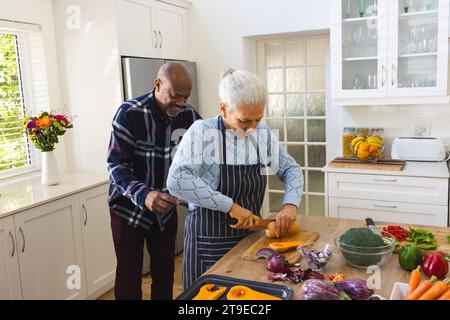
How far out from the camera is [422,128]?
3363mm

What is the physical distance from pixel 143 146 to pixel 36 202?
3.00 ft

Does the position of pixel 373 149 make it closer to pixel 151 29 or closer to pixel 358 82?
pixel 358 82

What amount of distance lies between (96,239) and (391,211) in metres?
1.99

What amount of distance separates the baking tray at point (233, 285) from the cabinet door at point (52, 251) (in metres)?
1.51

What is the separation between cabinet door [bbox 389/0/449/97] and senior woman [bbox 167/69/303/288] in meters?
Result: 1.79

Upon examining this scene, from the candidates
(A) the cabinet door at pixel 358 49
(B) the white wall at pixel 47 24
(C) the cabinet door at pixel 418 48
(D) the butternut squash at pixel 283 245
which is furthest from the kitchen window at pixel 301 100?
(D) the butternut squash at pixel 283 245

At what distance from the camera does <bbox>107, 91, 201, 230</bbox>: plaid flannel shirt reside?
6.29ft

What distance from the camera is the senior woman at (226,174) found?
4.95 ft

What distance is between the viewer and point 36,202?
8.21 feet

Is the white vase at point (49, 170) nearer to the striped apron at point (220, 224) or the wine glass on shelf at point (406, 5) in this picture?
the striped apron at point (220, 224)
